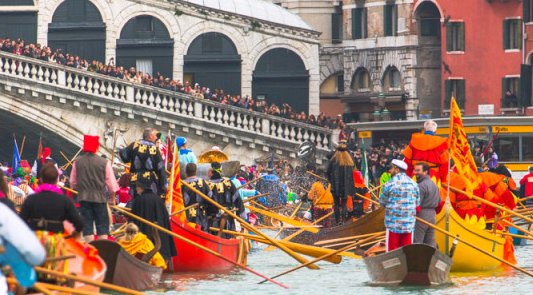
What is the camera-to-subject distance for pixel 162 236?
24656 millimetres

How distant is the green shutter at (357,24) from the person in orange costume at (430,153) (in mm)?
42883

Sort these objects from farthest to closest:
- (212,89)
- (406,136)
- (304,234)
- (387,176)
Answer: (212,89)
(406,136)
(387,176)
(304,234)

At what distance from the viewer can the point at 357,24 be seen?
69.1 m

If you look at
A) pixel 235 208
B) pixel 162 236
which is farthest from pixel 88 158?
pixel 235 208

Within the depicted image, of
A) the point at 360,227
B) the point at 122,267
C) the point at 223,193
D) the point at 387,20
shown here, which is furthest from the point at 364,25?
the point at 122,267

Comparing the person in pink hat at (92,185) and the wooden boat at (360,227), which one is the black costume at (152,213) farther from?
the wooden boat at (360,227)

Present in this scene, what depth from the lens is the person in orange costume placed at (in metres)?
26.0

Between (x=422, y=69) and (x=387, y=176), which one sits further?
(x=422, y=69)

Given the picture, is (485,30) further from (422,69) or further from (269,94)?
(269,94)

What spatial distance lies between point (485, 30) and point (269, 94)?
7.74 m

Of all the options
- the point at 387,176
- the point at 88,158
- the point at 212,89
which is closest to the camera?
the point at 88,158

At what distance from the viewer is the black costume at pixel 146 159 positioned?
2548 cm

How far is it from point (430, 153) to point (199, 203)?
3329mm

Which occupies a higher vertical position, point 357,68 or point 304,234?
point 357,68
